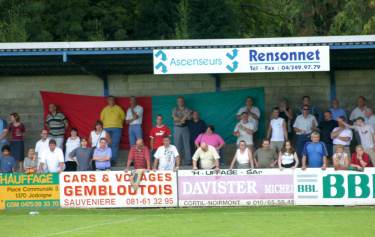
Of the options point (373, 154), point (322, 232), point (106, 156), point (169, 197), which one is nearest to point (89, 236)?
point (322, 232)

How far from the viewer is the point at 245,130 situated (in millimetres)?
28703

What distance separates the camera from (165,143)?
26.7 metres

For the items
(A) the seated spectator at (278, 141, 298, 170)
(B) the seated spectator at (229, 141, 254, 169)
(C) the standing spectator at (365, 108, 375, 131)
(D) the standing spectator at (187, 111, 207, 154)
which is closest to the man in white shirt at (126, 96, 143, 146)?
(D) the standing spectator at (187, 111, 207, 154)

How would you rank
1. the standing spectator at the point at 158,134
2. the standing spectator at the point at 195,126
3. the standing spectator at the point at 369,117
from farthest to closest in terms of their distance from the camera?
the standing spectator at the point at 195,126 < the standing spectator at the point at 158,134 < the standing spectator at the point at 369,117

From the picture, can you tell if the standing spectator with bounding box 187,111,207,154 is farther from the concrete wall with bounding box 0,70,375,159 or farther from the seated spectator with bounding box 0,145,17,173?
the seated spectator with bounding box 0,145,17,173

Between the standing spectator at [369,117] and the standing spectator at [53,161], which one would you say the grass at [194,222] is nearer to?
the standing spectator at [53,161]

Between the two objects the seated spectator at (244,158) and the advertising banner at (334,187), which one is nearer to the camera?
the advertising banner at (334,187)

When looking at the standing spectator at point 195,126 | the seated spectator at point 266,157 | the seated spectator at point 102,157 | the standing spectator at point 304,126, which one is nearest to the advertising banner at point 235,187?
the seated spectator at point 266,157

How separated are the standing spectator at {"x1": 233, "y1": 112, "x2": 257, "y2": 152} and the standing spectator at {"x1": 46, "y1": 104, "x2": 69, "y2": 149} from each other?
505 centimetres

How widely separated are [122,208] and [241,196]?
2994mm

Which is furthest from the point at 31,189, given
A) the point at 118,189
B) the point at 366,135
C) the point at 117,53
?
the point at 366,135

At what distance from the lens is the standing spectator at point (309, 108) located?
28.4 meters

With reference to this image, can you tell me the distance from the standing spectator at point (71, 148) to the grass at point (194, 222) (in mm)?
2736

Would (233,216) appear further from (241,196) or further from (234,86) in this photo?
(234,86)
